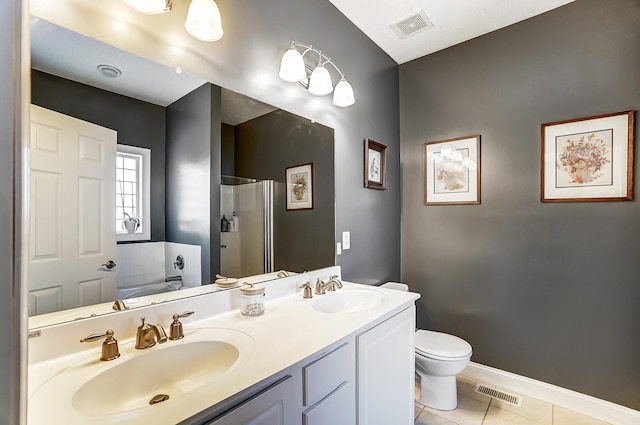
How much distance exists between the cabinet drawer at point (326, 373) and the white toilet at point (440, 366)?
0.99 m

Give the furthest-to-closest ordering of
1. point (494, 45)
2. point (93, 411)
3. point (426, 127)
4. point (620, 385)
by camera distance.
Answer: point (426, 127) < point (494, 45) < point (620, 385) < point (93, 411)

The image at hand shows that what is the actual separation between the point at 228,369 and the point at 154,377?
280 mm

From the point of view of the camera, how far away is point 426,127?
2535 millimetres

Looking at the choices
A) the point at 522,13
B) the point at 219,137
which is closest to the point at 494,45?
the point at 522,13

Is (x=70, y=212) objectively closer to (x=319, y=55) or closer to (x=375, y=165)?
(x=319, y=55)

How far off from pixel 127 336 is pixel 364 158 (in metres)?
1.77

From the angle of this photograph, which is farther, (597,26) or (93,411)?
(597,26)

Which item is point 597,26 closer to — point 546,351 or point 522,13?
point 522,13

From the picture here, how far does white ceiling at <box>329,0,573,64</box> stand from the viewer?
195 centimetres

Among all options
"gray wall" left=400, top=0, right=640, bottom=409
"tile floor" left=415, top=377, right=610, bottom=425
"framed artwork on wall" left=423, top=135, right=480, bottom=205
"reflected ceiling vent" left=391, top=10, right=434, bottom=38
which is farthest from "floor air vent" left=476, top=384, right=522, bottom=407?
"reflected ceiling vent" left=391, top=10, right=434, bottom=38

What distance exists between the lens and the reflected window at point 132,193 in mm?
1073

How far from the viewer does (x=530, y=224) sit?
208 cm

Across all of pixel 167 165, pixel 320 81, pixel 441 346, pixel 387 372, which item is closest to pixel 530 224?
pixel 441 346

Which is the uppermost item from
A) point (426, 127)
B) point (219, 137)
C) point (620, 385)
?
point (426, 127)
